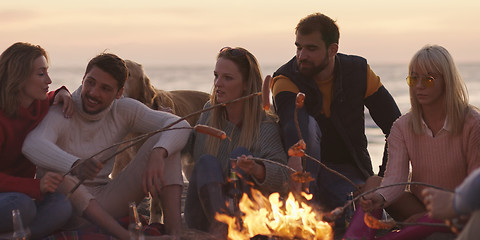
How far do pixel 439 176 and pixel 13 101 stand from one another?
290 centimetres

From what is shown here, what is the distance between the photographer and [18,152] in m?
5.64

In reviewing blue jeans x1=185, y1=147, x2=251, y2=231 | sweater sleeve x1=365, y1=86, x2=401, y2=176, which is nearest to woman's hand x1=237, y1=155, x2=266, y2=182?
blue jeans x1=185, y1=147, x2=251, y2=231

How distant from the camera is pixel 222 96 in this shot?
595cm

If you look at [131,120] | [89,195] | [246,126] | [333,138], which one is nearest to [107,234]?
[89,195]

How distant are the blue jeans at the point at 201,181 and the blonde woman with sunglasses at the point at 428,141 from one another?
3.05 feet

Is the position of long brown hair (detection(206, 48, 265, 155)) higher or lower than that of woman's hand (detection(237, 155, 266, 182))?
higher

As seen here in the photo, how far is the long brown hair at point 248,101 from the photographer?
591 centimetres

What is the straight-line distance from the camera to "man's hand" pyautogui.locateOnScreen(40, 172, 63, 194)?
5.32 meters

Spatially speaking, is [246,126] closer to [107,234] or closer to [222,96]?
[222,96]

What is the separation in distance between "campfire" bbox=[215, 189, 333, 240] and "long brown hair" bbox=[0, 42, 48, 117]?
1.67 metres

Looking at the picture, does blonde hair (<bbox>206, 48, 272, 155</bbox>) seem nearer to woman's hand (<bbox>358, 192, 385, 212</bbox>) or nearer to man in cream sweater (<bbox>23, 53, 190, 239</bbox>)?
man in cream sweater (<bbox>23, 53, 190, 239</bbox>)

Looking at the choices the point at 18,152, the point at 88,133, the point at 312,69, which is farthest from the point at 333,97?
the point at 18,152

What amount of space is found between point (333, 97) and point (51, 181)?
241 centimetres

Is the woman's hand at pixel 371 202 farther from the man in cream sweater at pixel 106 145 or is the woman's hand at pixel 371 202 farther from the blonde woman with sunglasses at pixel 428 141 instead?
the man in cream sweater at pixel 106 145
